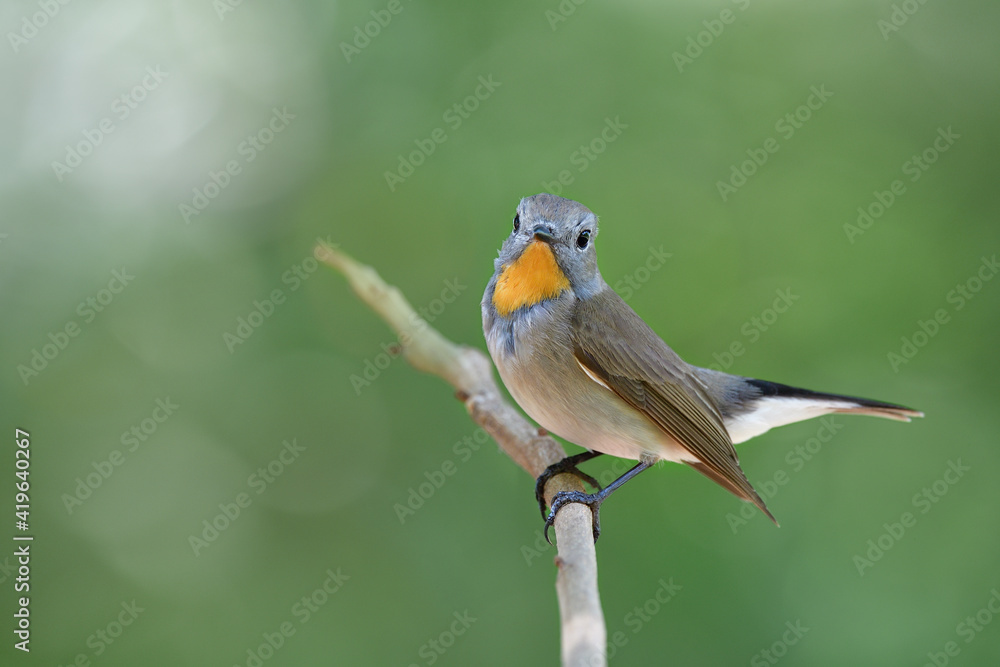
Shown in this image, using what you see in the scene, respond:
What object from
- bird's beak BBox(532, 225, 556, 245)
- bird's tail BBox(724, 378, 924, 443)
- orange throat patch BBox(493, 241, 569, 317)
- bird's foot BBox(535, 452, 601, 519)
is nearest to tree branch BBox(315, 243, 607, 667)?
bird's foot BBox(535, 452, 601, 519)

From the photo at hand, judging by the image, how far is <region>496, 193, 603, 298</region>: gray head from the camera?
138 inches

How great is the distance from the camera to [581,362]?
353cm

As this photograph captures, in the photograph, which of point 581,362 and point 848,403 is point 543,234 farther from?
point 848,403

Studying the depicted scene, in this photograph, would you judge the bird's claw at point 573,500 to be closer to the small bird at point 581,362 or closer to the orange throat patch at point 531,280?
the small bird at point 581,362

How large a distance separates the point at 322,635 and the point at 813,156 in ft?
14.6

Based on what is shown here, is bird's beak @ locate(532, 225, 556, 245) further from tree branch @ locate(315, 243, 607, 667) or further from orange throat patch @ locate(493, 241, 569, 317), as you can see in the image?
tree branch @ locate(315, 243, 607, 667)

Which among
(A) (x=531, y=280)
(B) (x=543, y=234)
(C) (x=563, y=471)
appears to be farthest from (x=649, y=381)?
(B) (x=543, y=234)

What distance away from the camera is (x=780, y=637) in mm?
4469

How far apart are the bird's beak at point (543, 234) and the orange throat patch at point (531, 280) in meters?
0.05

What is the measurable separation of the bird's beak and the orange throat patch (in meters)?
0.05

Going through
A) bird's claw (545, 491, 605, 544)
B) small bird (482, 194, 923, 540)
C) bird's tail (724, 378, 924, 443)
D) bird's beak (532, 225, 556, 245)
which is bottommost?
bird's claw (545, 491, 605, 544)

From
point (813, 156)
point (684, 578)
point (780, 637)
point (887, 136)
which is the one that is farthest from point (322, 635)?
point (887, 136)

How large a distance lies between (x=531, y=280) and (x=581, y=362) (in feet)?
1.34

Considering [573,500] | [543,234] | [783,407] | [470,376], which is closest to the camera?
[573,500]
